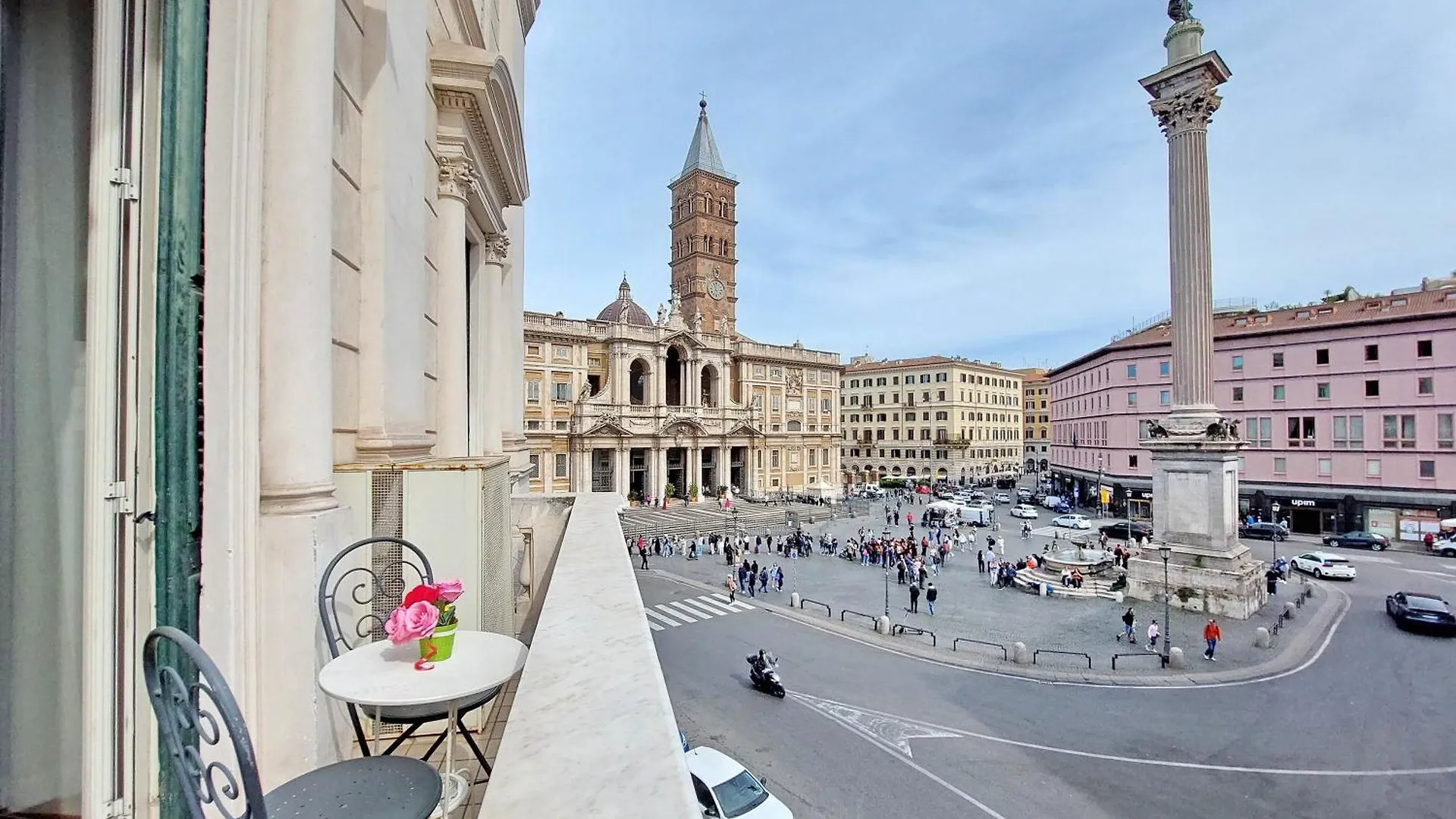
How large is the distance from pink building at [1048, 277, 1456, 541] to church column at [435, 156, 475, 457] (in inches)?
1463

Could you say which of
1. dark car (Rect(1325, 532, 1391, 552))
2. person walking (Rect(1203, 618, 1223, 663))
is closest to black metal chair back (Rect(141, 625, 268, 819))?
person walking (Rect(1203, 618, 1223, 663))

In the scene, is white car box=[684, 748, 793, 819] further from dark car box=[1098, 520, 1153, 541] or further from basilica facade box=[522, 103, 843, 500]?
basilica facade box=[522, 103, 843, 500]

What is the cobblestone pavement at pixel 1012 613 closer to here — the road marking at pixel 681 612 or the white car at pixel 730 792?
the road marking at pixel 681 612

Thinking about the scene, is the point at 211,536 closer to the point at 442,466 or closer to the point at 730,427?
the point at 442,466

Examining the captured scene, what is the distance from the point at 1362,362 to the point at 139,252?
162 ft

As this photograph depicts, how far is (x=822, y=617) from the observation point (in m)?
20.3

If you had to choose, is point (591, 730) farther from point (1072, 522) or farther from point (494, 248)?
point (1072, 522)

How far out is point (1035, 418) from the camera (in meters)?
92.4

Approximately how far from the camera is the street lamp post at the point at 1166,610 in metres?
16.8

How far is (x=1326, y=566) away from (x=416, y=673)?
115 feet

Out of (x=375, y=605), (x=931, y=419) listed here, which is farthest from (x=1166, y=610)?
(x=931, y=419)

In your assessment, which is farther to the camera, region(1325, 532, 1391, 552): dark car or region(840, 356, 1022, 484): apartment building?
region(840, 356, 1022, 484): apartment building

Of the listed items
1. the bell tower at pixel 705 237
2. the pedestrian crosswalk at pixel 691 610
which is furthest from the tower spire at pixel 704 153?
the pedestrian crosswalk at pixel 691 610

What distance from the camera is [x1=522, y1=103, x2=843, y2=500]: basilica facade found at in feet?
150
